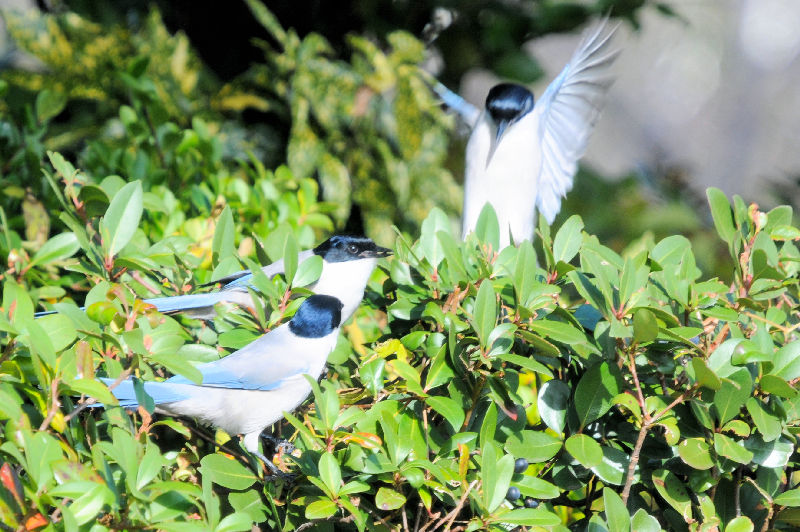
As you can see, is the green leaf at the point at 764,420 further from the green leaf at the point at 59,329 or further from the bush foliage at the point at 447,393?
the green leaf at the point at 59,329

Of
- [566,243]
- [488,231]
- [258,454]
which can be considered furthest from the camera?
[488,231]

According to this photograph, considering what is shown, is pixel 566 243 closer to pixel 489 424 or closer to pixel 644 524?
pixel 489 424

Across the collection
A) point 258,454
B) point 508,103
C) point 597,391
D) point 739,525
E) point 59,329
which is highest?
point 59,329

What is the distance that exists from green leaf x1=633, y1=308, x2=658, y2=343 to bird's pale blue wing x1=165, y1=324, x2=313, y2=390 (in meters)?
0.64

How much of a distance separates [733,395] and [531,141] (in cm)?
162

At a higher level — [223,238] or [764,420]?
[223,238]

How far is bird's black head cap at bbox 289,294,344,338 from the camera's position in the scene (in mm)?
1655

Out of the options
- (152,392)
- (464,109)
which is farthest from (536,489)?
(464,109)

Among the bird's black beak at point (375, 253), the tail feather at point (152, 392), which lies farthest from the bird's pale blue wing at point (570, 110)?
the tail feather at point (152, 392)

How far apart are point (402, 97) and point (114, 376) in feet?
10.2

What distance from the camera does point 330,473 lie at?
1.25 meters

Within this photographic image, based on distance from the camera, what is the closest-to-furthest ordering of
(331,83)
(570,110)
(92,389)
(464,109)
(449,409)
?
(92,389) < (449,409) < (570,110) < (464,109) < (331,83)

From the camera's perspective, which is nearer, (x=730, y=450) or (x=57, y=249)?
(x=730, y=450)

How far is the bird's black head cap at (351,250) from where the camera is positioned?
2.24 meters
